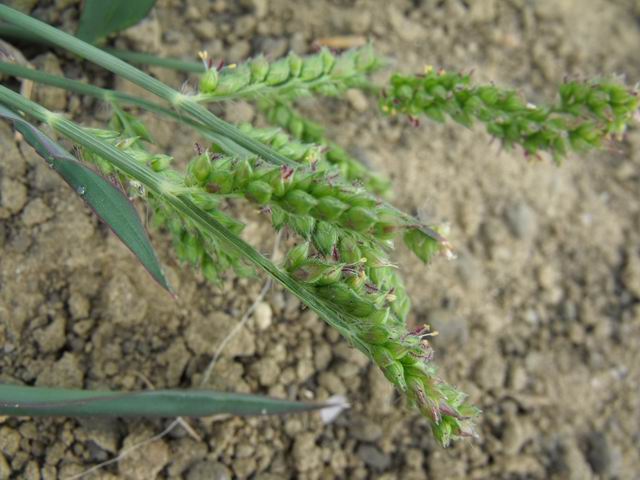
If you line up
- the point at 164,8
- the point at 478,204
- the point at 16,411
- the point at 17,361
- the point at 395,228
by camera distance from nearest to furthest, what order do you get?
the point at 395,228 → the point at 16,411 → the point at 17,361 → the point at 164,8 → the point at 478,204

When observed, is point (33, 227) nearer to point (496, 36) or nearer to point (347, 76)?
point (347, 76)

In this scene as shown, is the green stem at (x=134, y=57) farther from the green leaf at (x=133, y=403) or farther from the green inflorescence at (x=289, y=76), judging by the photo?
the green leaf at (x=133, y=403)

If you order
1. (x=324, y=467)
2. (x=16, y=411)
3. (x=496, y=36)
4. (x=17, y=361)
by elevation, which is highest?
(x=496, y=36)

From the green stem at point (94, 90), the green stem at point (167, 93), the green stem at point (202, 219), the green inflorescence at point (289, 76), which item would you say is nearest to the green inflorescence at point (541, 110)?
the green inflorescence at point (289, 76)

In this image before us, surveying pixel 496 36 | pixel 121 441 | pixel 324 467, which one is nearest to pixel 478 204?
pixel 496 36

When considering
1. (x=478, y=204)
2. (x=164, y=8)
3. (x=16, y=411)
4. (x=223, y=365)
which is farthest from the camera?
(x=478, y=204)

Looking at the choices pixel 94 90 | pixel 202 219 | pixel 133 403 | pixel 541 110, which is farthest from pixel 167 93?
pixel 541 110

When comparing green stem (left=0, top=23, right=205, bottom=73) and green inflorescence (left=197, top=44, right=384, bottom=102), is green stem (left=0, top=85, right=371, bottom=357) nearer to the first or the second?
green inflorescence (left=197, top=44, right=384, bottom=102)

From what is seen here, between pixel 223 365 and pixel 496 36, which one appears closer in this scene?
pixel 223 365
